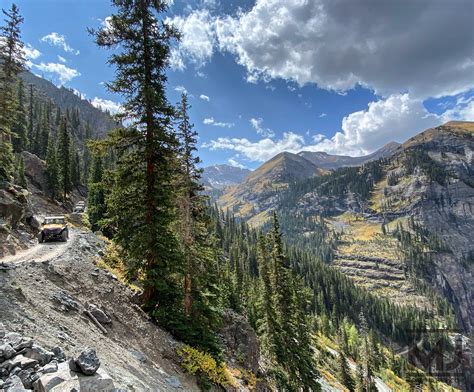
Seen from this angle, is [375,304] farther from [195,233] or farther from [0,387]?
[0,387]

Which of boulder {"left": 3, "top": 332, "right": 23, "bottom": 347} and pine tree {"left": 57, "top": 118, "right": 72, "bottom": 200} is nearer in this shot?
boulder {"left": 3, "top": 332, "right": 23, "bottom": 347}

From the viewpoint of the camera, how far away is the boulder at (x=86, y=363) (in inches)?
258

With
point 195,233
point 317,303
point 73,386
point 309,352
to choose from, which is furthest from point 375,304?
point 73,386

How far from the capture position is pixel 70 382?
6004 millimetres

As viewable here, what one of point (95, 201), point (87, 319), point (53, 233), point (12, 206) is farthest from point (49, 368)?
point (95, 201)

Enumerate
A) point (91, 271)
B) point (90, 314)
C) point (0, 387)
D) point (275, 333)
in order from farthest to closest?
point (275, 333)
point (91, 271)
point (90, 314)
point (0, 387)

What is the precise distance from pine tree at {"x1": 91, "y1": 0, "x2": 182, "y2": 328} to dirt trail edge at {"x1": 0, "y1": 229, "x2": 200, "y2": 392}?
1.40 meters

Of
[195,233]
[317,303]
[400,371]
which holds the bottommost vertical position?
[400,371]

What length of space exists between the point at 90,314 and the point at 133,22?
506 inches

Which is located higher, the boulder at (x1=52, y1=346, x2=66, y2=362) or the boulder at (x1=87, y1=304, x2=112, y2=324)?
the boulder at (x1=52, y1=346, x2=66, y2=362)

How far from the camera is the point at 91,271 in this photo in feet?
45.8

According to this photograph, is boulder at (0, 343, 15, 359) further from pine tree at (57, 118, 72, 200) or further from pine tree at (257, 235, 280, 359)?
pine tree at (57, 118, 72, 200)

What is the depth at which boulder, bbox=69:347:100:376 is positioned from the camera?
21.5 feet

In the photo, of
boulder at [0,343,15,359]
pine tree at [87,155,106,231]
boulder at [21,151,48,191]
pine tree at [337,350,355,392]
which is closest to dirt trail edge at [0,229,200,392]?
boulder at [0,343,15,359]
